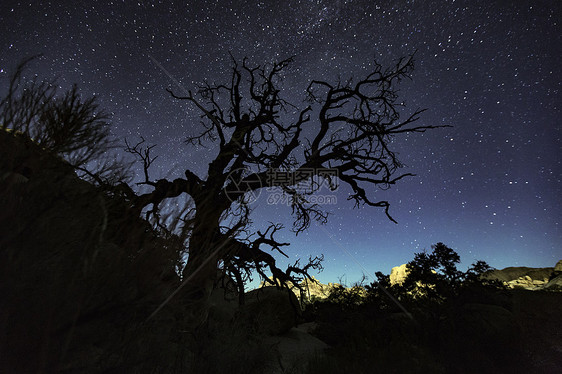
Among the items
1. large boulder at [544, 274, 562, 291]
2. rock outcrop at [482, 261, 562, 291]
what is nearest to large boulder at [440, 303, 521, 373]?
large boulder at [544, 274, 562, 291]

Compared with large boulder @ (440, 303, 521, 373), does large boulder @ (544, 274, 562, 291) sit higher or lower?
higher

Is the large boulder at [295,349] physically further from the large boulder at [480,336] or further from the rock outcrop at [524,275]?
the rock outcrop at [524,275]

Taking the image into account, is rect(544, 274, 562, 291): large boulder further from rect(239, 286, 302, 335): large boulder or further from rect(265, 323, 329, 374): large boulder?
rect(239, 286, 302, 335): large boulder

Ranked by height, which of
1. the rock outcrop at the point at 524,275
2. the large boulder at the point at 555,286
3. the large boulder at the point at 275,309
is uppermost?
the rock outcrop at the point at 524,275

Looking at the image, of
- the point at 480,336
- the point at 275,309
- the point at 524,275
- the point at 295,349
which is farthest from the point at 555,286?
the point at 295,349

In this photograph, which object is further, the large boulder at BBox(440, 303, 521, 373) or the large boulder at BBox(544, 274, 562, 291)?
the large boulder at BBox(544, 274, 562, 291)

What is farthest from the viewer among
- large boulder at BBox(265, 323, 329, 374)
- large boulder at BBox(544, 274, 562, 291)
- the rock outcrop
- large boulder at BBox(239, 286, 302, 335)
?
the rock outcrop

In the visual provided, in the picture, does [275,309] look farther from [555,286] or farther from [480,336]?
[555,286]

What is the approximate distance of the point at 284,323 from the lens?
9562 millimetres

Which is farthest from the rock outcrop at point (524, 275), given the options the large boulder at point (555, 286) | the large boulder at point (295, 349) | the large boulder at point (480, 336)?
the large boulder at point (295, 349)

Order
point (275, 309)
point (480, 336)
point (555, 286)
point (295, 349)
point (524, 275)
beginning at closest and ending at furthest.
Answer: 1. point (480, 336)
2. point (295, 349)
3. point (275, 309)
4. point (555, 286)
5. point (524, 275)

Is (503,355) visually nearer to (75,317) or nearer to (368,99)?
(368,99)

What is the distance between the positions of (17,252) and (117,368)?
112 centimetres

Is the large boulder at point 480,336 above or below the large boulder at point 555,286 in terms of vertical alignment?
below
